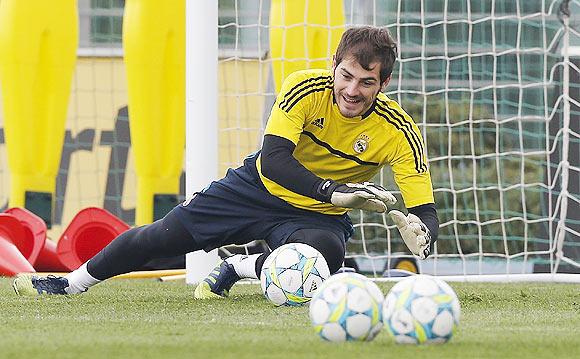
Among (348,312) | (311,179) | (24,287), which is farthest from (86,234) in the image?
(348,312)

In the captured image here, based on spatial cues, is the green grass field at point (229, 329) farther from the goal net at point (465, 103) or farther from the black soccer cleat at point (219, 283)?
the goal net at point (465, 103)

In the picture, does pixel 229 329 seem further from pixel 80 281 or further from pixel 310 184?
pixel 80 281

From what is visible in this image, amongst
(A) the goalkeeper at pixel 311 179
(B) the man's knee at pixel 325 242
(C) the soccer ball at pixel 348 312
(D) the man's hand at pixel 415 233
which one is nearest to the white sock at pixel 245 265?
(A) the goalkeeper at pixel 311 179

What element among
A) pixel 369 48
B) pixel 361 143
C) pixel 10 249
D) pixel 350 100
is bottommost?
pixel 10 249

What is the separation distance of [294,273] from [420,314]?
1212mm

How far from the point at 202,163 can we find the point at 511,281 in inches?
75.9

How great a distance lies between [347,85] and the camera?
484 centimetres

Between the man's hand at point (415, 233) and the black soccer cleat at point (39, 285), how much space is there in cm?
156

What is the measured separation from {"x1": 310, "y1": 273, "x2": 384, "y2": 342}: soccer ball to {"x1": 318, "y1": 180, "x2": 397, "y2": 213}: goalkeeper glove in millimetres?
969

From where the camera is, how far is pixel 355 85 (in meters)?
4.80

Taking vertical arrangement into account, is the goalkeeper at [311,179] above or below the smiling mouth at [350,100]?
below

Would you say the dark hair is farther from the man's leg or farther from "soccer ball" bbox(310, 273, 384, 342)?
"soccer ball" bbox(310, 273, 384, 342)

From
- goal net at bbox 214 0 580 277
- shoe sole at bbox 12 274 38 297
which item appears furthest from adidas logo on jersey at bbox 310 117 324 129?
goal net at bbox 214 0 580 277

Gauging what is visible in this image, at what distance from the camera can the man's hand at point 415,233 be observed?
15.4 feet
